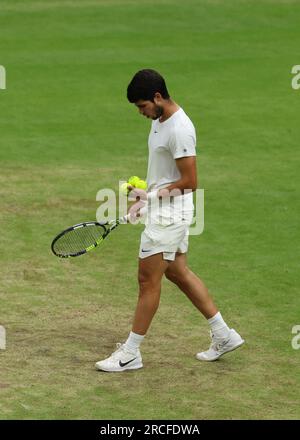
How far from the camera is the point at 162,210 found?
33.6 ft

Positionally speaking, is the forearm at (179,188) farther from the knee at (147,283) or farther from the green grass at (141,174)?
the green grass at (141,174)

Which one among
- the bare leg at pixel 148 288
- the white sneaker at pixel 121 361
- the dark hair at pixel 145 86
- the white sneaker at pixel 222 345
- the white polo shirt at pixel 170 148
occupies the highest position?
the dark hair at pixel 145 86

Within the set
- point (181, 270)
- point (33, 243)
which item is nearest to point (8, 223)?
point (33, 243)

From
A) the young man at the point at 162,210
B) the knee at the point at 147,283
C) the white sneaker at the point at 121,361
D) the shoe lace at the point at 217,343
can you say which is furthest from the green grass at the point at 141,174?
the knee at the point at 147,283

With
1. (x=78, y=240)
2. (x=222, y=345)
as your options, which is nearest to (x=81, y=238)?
(x=78, y=240)

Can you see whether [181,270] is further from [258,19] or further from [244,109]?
[258,19]

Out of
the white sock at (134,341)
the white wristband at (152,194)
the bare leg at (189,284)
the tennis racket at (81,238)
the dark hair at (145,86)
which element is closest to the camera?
the dark hair at (145,86)

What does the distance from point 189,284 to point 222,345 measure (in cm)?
62

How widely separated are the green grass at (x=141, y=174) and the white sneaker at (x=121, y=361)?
0.08m

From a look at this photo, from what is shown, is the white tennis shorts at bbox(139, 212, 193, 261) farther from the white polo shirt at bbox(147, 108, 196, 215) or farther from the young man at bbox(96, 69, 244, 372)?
the white polo shirt at bbox(147, 108, 196, 215)

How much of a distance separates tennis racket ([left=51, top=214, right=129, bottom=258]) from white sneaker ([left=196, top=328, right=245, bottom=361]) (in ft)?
4.51

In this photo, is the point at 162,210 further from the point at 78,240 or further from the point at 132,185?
the point at 78,240

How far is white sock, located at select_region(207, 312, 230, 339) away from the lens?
10.5 metres

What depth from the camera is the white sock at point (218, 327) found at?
10.5m
